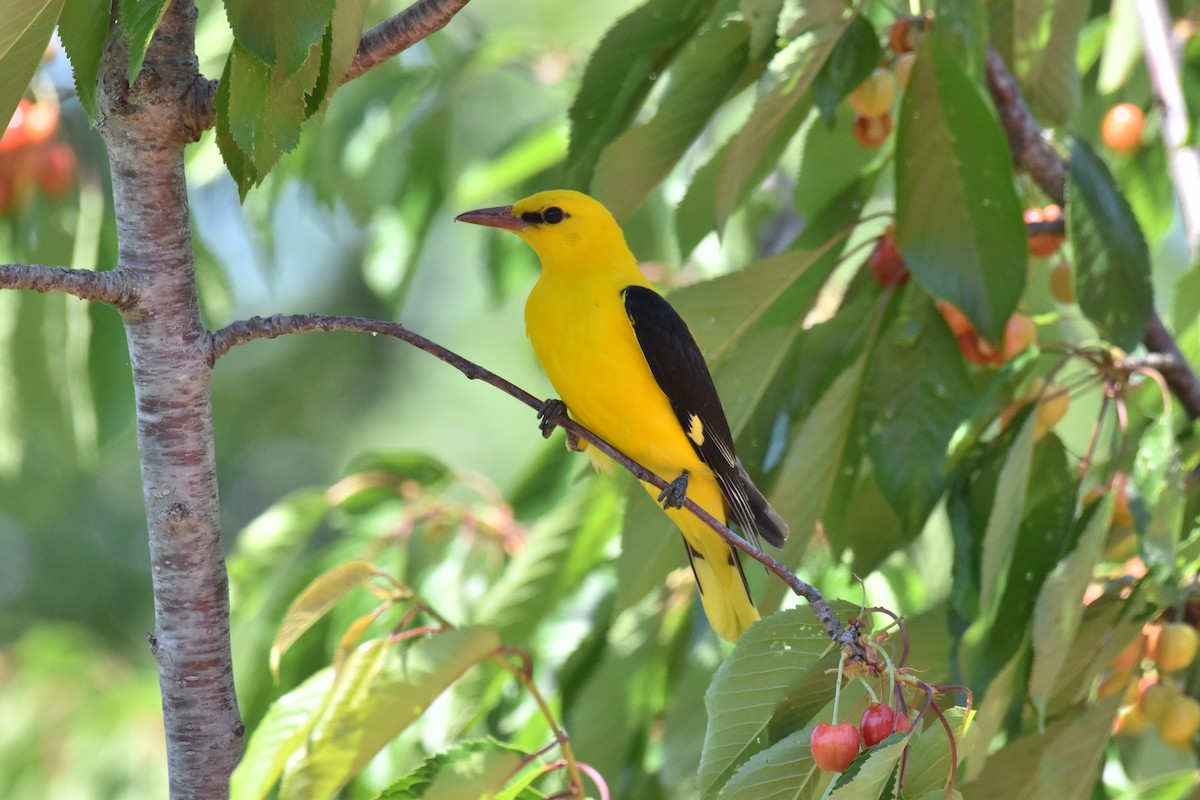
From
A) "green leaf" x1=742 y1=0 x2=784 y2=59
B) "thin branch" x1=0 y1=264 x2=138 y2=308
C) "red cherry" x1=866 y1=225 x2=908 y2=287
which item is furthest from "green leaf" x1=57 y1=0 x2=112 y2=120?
"red cherry" x1=866 y1=225 x2=908 y2=287

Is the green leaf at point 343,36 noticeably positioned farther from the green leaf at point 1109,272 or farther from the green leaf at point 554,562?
the green leaf at point 554,562

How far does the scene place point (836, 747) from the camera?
1675 mm

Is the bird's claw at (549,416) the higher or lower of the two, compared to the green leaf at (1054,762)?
higher

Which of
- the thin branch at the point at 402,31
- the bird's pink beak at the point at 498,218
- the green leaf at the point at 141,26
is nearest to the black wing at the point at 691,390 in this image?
the bird's pink beak at the point at 498,218

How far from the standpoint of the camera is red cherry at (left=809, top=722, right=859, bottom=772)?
1.67m

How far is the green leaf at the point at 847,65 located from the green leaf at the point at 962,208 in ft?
0.40

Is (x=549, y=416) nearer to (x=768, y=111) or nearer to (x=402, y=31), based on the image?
(x=768, y=111)

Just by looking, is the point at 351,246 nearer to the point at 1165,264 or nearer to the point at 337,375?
the point at 337,375

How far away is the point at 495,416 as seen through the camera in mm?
15766

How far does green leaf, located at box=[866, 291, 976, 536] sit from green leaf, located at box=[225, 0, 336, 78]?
5.05 ft

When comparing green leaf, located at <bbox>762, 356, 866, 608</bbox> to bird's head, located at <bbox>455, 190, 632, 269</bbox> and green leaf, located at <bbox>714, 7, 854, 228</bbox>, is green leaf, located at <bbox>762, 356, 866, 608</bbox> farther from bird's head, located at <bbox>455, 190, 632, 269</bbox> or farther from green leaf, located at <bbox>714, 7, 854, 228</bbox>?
bird's head, located at <bbox>455, 190, 632, 269</bbox>

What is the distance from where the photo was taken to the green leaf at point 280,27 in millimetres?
1547

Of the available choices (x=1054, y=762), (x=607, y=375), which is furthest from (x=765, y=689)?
(x=607, y=375)

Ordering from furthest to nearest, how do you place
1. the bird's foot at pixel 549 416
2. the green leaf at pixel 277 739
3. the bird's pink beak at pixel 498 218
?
the bird's pink beak at pixel 498 218
the bird's foot at pixel 549 416
the green leaf at pixel 277 739
